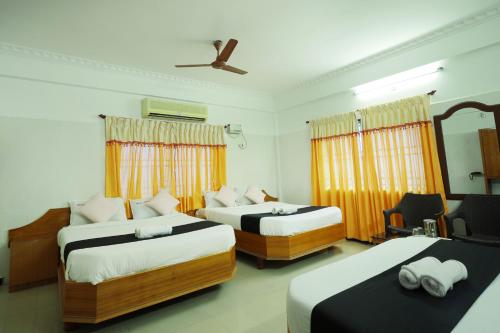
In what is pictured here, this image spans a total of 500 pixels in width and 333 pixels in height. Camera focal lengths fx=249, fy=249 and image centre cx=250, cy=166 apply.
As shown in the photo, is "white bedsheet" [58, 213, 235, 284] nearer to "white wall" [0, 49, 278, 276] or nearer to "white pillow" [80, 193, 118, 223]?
"white pillow" [80, 193, 118, 223]

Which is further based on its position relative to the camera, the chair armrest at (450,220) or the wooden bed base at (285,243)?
the wooden bed base at (285,243)

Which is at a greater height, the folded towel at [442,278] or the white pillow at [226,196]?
the white pillow at [226,196]

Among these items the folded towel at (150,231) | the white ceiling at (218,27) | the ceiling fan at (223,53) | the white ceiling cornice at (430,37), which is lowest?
the folded towel at (150,231)

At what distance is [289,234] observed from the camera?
327 cm

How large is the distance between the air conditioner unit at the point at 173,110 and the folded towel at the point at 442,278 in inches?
161

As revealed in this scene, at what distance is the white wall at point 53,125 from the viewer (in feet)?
10.6

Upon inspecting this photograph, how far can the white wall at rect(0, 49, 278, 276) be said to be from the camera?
3.23 metres

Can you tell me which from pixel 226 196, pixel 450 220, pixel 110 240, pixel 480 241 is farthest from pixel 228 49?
pixel 480 241

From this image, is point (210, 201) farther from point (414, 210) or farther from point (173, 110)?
point (414, 210)

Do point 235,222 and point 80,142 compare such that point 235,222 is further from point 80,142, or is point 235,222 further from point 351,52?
point 351,52

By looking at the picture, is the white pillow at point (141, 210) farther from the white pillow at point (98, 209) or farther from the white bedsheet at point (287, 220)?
the white bedsheet at point (287, 220)

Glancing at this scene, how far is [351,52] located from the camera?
12.5 ft

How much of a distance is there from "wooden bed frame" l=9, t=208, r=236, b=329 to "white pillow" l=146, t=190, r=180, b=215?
1132 mm

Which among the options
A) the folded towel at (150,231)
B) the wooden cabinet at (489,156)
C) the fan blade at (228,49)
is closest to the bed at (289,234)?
the folded towel at (150,231)
